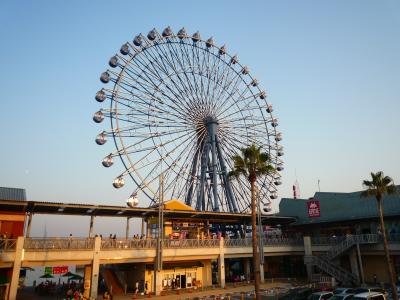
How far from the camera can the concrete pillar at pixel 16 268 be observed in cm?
2597

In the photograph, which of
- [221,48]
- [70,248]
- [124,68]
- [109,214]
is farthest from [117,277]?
[221,48]

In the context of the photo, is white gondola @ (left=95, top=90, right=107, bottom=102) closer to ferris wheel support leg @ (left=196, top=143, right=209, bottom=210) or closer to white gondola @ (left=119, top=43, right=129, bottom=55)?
white gondola @ (left=119, top=43, right=129, bottom=55)

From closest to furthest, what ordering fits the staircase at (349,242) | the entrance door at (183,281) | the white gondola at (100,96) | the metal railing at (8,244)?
1. the metal railing at (8,244)
2. the entrance door at (183,281)
3. the white gondola at (100,96)
4. the staircase at (349,242)

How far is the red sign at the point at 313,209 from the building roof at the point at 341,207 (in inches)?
37.0

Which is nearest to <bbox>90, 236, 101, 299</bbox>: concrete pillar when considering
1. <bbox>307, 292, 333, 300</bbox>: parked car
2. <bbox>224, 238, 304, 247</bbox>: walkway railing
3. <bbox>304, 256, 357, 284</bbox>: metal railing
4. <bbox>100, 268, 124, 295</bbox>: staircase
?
<bbox>100, 268, 124, 295</bbox>: staircase

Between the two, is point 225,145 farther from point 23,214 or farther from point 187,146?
point 23,214

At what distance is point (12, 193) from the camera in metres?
32.0

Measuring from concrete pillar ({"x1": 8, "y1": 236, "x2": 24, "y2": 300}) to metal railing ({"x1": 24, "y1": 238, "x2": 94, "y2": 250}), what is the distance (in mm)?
498

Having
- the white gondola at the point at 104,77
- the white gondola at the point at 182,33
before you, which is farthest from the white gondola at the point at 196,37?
the white gondola at the point at 104,77

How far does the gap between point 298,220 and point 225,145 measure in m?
17.2

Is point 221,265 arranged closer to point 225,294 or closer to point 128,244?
point 225,294

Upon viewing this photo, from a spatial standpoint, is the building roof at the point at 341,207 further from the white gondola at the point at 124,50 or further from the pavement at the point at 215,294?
the white gondola at the point at 124,50

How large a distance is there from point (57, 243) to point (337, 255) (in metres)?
31.6

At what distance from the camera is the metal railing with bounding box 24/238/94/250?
27641 mm
